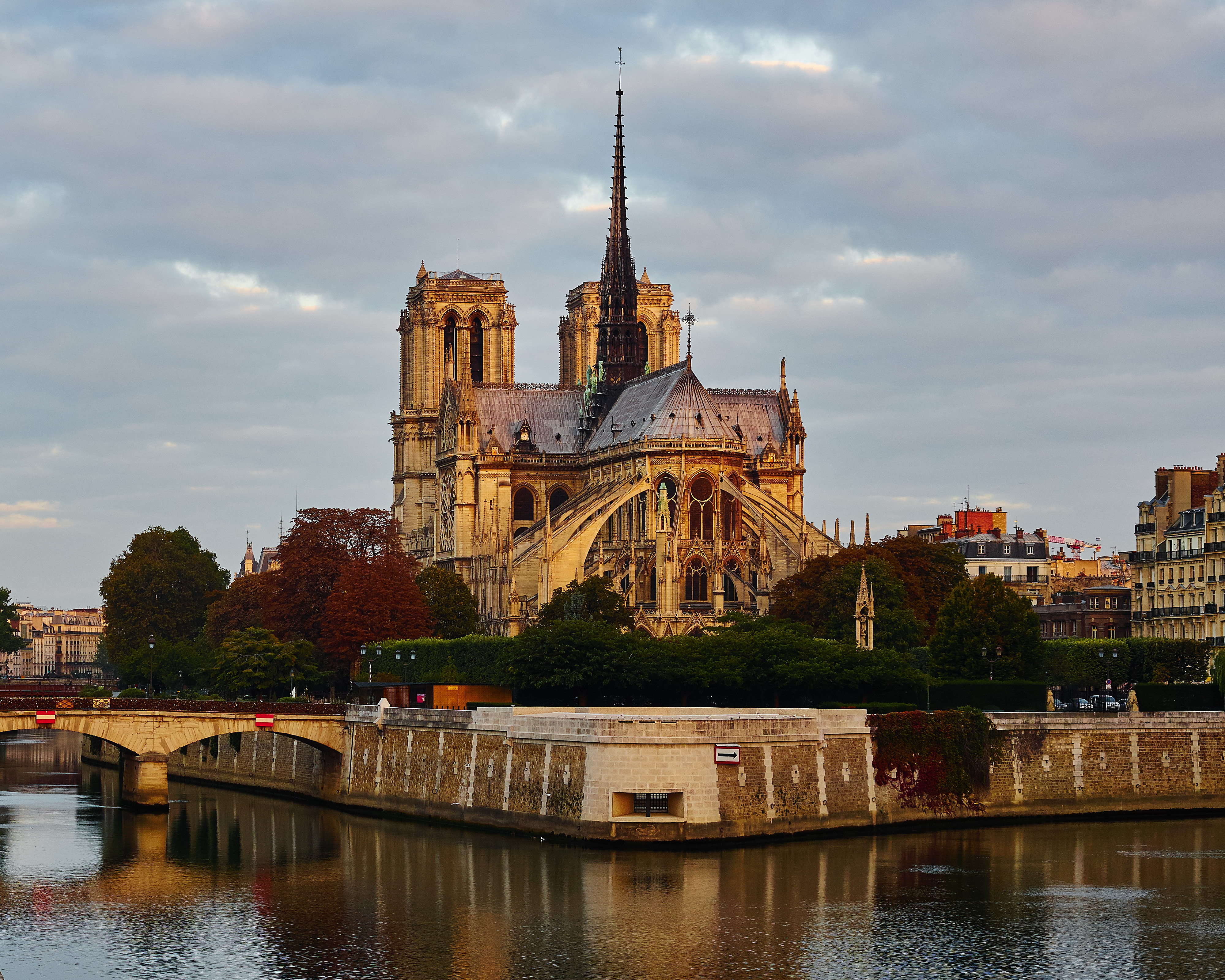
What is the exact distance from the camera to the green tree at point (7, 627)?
16812 centimetres

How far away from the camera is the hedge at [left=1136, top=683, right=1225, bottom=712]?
236ft

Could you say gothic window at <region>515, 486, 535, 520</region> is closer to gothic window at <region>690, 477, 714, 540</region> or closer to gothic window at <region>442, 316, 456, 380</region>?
gothic window at <region>690, 477, 714, 540</region>

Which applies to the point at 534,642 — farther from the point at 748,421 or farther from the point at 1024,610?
the point at 748,421

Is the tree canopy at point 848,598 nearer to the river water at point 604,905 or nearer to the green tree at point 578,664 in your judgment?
the green tree at point 578,664

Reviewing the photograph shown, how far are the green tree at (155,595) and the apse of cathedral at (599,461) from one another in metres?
13.9

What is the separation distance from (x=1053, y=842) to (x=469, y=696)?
77.3ft

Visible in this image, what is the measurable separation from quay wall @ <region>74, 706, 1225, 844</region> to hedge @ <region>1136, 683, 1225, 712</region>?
16.4 feet

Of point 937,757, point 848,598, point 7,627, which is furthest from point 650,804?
point 7,627

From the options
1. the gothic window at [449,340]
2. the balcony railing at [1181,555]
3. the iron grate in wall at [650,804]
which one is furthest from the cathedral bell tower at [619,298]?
the iron grate in wall at [650,804]

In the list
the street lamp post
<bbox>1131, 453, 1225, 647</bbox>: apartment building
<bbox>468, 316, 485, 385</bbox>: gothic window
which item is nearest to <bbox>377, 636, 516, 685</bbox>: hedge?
the street lamp post

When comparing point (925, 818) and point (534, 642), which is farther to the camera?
point (534, 642)

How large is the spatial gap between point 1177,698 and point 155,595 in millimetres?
72929

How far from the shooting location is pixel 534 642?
70625mm

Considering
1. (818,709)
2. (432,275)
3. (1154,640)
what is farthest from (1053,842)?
(432,275)
